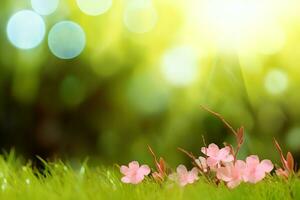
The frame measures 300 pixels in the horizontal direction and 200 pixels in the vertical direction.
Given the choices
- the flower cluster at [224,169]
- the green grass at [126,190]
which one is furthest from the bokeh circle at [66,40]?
the flower cluster at [224,169]

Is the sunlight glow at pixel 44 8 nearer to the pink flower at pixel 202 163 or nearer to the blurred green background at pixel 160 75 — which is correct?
the blurred green background at pixel 160 75

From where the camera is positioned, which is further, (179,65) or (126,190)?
(179,65)

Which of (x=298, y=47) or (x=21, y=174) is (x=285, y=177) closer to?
(x=21, y=174)

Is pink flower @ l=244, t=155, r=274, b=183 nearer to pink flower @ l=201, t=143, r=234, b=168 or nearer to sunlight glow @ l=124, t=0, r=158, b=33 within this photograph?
pink flower @ l=201, t=143, r=234, b=168

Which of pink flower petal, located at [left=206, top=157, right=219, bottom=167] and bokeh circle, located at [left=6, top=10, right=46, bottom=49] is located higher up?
bokeh circle, located at [left=6, top=10, right=46, bottom=49]

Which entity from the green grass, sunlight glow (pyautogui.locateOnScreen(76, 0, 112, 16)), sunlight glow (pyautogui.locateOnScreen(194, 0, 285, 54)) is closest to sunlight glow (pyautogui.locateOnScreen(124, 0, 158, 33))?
sunlight glow (pyautogui.locateOnScreen(76, 0, 112, 16))

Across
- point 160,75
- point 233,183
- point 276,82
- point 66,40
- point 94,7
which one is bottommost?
point 276,82

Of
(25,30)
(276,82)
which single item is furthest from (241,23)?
(25,30)

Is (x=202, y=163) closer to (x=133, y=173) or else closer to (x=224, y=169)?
(x=224, y=169)
